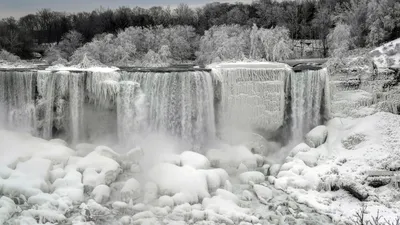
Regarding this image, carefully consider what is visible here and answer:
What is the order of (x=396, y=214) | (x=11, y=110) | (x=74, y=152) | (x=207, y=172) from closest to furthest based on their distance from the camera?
(x=396, y=214), (x=207, y=172), (x=74, y=152), (x=11, y=110)

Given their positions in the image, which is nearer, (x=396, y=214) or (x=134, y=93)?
(x=396, y=214)

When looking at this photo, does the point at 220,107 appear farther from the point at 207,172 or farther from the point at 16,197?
the point at 16,197

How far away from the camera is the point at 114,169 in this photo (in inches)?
579

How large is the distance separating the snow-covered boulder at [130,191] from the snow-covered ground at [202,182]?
0.03m

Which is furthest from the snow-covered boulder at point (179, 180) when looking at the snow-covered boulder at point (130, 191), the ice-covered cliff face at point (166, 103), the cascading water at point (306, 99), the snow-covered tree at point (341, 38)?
the snow-covered tree at point (341, 38)

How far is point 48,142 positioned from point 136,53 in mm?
14776

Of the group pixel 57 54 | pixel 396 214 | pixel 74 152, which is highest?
pixel 57 54

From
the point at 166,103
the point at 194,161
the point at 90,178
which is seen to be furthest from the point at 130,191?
the point at 166,103

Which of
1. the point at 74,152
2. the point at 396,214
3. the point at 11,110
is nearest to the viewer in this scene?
the point at 396,214

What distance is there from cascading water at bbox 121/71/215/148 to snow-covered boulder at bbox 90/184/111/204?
15.6ft

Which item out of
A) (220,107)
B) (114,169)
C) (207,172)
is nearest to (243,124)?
(220,107)

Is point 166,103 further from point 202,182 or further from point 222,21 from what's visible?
point 222,21

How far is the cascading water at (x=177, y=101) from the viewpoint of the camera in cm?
1778

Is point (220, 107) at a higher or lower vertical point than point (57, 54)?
lower
